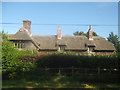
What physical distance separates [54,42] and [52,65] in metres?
15.3

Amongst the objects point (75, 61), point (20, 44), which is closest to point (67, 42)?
point (20, 44)

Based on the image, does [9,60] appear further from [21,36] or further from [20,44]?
[21,36]

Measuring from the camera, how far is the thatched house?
80.1ft

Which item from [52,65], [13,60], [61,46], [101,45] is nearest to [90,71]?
[52,65]

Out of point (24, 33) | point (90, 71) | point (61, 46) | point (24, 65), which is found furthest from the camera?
point (61, 46)

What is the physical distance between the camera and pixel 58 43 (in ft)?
88.3

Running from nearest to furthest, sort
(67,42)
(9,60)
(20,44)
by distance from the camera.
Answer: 1. (9,60)
2. (20,44)
3. (67,42)

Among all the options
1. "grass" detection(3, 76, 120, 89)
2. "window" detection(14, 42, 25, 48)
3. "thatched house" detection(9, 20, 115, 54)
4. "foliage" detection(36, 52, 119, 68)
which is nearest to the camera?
"grass" detection(3, 76, 120, 89)

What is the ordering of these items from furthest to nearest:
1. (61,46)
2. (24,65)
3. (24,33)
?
1. (61,46)
2. (24,33)
3. (24,65)

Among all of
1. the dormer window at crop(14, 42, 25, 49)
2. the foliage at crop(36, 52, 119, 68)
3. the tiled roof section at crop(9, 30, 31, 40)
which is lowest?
the foliage at crop(36, 52, 119, 68)

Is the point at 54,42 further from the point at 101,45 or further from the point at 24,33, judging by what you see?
the point at 101,45

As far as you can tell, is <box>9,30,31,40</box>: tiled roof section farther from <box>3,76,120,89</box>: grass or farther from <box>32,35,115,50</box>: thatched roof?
<box>3,76,120,89</box>: grass

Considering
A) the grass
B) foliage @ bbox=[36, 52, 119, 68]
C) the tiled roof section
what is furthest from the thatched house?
the grass

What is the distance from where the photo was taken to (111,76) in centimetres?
1112
